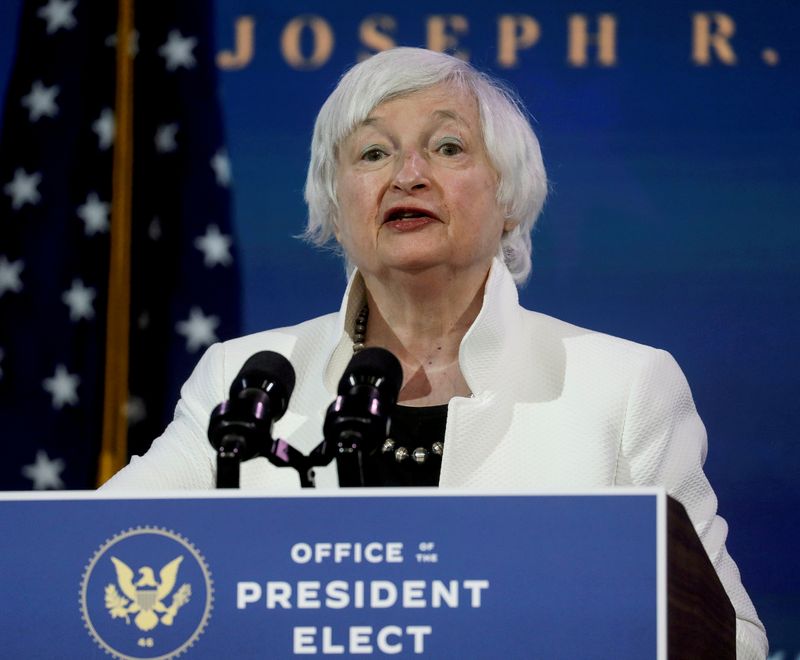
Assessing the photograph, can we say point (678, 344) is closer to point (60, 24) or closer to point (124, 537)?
point (60, 24)

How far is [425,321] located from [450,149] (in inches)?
11.9

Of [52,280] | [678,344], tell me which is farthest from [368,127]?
[52,280]

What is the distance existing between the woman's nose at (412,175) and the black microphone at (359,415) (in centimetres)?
81

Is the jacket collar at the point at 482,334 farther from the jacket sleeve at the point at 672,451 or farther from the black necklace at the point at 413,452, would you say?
the jacket sleeve at the point at 672,451

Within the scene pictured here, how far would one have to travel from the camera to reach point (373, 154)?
92.1 inches

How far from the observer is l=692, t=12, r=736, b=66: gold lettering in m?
3.03

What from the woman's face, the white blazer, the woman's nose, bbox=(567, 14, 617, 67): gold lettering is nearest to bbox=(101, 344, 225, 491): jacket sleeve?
the white blazer

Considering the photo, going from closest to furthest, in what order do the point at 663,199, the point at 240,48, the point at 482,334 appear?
the point at 482,334, the point at 663,199, the point at 240,48

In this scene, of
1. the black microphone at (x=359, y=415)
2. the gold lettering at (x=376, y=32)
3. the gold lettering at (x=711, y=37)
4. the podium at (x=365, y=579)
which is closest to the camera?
the podium at (x=365, y=579)

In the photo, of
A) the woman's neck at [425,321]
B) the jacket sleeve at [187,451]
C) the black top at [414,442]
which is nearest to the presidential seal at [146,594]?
the jacket sleeve at [187,451]

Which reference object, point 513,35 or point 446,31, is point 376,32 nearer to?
point 446,31

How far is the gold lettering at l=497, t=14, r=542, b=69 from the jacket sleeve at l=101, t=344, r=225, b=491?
1.11m

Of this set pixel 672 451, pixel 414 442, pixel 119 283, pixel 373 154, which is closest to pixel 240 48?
pixel 119 283

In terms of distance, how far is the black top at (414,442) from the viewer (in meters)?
2.08
